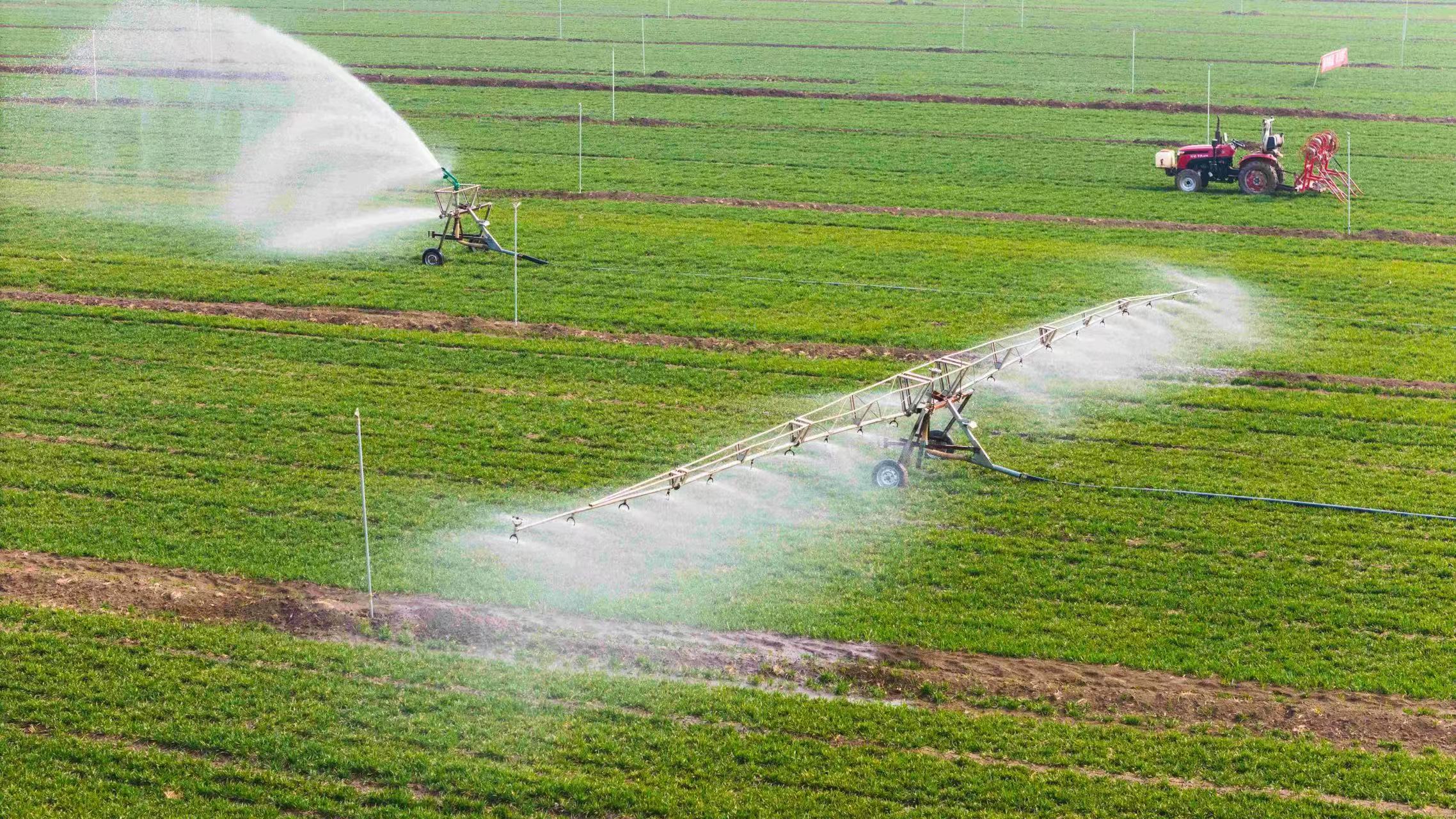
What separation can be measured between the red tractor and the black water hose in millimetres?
26305

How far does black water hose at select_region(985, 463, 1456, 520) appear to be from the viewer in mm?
23312

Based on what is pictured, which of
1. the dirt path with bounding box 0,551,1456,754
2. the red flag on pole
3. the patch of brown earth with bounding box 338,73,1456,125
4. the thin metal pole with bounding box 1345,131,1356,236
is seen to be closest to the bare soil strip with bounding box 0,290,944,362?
the dirt path with bounding box 0,551,1456,754

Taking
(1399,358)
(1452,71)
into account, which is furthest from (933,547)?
(1452,71)

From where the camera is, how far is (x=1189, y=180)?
4828cm

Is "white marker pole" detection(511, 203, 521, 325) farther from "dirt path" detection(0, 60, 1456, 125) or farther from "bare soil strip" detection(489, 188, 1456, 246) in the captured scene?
"dirt path" detection(0, 60, 1456, 125)

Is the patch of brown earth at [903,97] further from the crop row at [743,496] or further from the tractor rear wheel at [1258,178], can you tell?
the crop row at [743,496]

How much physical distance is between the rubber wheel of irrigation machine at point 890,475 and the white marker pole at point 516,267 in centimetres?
1065

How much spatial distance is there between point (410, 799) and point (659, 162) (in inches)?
1510

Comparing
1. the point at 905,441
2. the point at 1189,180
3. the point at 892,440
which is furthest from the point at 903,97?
the point at 905,441

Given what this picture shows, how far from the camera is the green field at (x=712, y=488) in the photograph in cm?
1652

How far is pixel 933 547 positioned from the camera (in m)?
21.9

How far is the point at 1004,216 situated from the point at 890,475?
22358 mm

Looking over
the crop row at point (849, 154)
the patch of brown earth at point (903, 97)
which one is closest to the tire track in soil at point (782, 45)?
the patch of brown earth at point (903, 97)

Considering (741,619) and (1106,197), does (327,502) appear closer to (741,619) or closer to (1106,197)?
(741,619)
